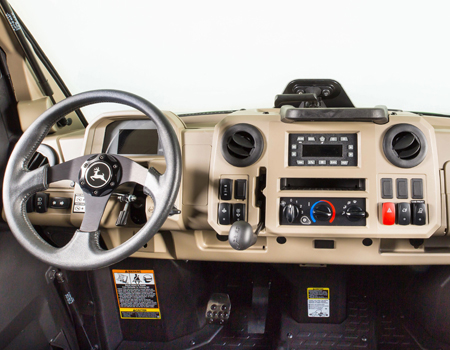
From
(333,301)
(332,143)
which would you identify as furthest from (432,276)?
(332,143)

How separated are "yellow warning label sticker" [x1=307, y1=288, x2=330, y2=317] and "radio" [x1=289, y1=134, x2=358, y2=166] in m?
0.81

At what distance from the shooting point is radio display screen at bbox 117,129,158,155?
1.48 meters

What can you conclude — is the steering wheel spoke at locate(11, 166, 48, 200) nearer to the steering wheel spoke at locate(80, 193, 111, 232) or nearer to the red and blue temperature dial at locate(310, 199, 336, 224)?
the steering wheel spoke at locate(80, 193, 111, 232)

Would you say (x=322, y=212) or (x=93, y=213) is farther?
(x=322, y=212)

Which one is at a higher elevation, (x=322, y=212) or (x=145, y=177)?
(x=145, y=177)

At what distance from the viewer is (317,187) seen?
1.32m

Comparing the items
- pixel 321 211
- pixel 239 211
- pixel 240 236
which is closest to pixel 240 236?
pixel 240 236

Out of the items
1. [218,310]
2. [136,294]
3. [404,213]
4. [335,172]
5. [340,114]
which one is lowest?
[218,310]

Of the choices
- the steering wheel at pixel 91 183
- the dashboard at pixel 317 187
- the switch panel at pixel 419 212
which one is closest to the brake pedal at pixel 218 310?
the dashboard at pixel 317 187

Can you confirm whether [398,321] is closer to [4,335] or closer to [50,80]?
[4,335]

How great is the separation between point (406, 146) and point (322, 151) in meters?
0.28

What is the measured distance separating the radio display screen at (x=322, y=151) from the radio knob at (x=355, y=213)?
0.19 m

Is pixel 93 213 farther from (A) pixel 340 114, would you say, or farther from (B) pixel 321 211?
(A) pixel 340 114

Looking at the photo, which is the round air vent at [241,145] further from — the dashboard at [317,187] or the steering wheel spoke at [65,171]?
the steering wheel spoke at [65,171]
